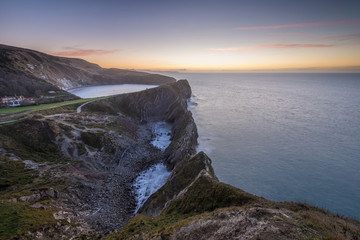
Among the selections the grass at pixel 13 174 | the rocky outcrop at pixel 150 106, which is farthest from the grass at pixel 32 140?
the rocky outcrop at pixel 150 106

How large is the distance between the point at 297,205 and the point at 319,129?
57456 millimetres

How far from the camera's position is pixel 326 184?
1293 inches

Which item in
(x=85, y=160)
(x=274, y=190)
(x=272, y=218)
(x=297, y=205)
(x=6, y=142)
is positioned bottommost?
(x=274, y=190)

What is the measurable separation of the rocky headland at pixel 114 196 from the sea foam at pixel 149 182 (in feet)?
3.34

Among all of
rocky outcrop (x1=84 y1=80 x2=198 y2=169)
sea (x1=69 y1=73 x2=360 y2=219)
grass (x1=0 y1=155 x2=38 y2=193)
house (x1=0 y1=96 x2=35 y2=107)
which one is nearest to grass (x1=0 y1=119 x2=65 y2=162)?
grass (x1=0 y1=155 x2=38 y2=193)

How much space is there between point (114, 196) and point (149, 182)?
6.55 metres

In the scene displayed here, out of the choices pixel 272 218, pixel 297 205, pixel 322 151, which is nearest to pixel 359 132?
pixel 322 151

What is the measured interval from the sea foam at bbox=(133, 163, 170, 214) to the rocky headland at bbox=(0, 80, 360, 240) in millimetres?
1019

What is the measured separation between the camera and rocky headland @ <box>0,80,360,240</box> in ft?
37.2

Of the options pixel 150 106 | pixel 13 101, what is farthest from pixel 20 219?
pixel 13 101

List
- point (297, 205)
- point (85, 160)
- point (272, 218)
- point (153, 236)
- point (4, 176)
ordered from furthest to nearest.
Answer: point (85, 160) → point (4, 176) → point (297, 205) → point (153, 236) → point (272, 218)

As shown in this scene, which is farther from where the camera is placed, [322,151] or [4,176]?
[322,151]

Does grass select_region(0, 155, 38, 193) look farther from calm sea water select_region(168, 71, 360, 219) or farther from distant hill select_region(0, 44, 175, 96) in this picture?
distant hill select_region(0, 44, 175, 96)

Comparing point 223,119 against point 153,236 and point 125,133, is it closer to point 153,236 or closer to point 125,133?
point 125,133
